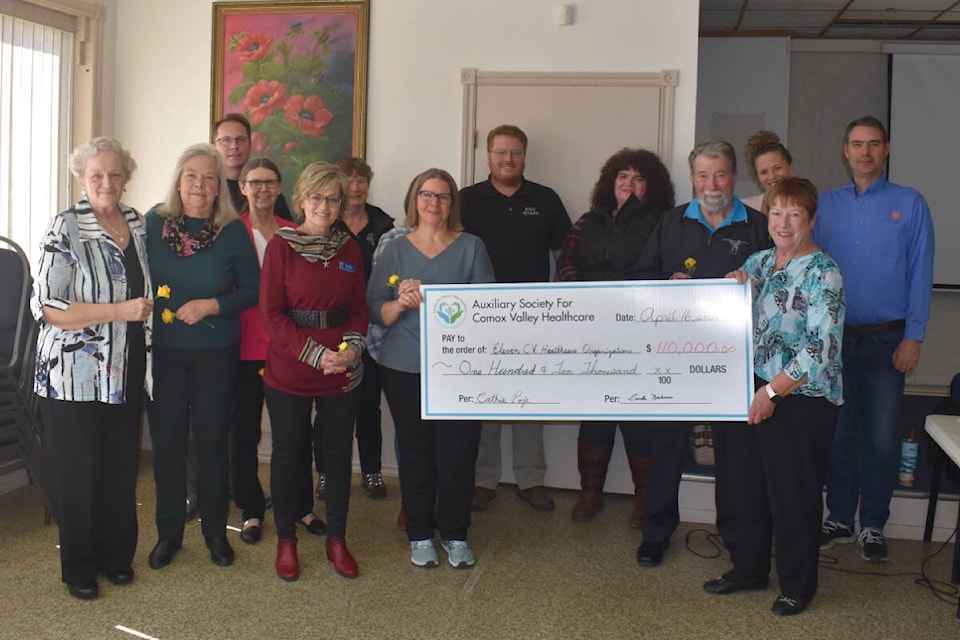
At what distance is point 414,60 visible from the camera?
4508 mm

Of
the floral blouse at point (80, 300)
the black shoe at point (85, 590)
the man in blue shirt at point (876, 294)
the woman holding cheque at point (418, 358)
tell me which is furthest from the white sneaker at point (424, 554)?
the man in blue shirt at point (876, 294)

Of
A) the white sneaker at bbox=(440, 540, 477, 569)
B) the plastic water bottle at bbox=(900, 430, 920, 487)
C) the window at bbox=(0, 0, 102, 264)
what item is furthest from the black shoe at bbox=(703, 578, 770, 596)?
the window at bbox=(0, 0, 102, 264)

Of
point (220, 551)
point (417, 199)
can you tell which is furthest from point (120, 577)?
point (417, 199)

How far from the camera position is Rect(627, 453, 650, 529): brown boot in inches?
150

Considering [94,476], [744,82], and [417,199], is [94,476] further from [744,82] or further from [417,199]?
[744,82]

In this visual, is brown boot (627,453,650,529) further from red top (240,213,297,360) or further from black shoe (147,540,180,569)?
black shoe (147,540,180,569)

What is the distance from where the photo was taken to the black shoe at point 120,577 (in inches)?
118

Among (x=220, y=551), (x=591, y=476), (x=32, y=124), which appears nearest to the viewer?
(x=220, y=551)

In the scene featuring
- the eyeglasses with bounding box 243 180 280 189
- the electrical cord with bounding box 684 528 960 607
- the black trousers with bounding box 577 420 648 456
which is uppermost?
the eyeglasses with bounding box 243 180 280 189

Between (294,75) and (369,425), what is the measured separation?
6.57 feet

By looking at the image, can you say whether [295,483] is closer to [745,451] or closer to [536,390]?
[536,390]

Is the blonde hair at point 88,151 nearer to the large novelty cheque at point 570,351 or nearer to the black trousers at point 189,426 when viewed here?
the black trousers at point 189,426

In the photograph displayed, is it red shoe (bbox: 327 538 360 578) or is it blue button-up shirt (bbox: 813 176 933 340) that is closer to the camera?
red shoe (bbox: 327 538 360 578)

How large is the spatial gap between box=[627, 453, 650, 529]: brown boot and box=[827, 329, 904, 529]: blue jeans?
2.64 feet
